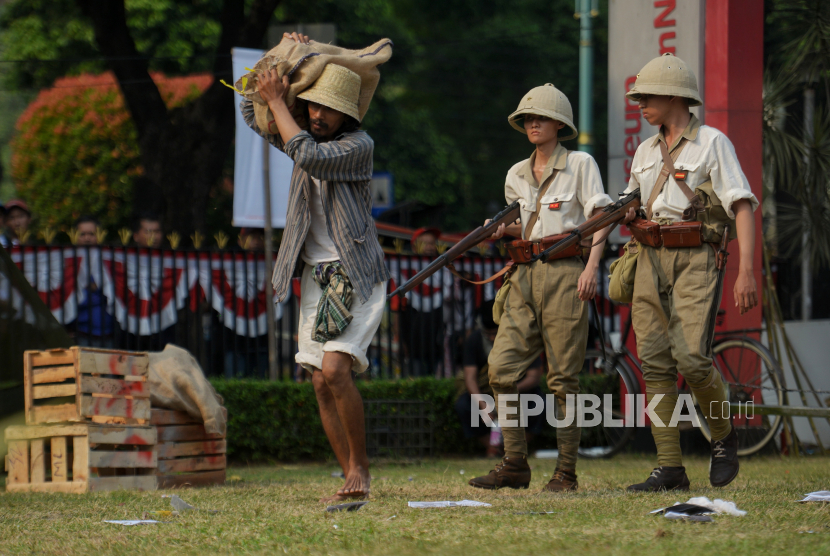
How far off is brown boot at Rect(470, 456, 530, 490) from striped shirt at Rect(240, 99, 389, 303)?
128 cm

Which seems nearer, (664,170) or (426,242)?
(664,170)

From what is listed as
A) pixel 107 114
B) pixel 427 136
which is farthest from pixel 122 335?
pixel 427 136

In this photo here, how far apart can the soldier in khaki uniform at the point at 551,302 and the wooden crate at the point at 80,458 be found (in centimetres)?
207

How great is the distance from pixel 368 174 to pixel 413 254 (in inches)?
170

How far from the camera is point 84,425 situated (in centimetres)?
610

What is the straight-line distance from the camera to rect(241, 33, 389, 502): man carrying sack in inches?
196

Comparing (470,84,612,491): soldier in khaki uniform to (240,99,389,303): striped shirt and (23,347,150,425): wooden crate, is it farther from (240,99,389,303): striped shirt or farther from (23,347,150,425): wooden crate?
(23,347,150,425): wooden crate

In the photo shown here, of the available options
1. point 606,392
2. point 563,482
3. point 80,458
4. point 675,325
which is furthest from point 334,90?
point 606,392

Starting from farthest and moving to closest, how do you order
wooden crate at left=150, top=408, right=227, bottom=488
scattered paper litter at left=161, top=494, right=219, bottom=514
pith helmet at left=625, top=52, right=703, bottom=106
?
wooden crate at left=150, top=408, right=227, bottom=488 → pith helmet at left=625, top=52, right=703, bottom=106 → scattered paper litter at left=161, top=494, right=219, bottom=514

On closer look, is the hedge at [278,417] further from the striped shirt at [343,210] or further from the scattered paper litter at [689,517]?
the scattered paper litter at [689,517]

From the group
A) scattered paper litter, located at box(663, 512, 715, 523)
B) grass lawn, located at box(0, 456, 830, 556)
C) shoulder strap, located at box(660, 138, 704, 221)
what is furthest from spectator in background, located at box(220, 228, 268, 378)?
scattered paper litter, located at box(663, 512, 715, 523)

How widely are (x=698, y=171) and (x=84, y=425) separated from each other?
3768 mm

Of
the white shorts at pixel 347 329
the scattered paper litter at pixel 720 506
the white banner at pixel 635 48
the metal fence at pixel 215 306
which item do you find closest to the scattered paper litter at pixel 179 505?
the white shorts at pixel 347 329

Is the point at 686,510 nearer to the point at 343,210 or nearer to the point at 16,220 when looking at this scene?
the point at 343,210
